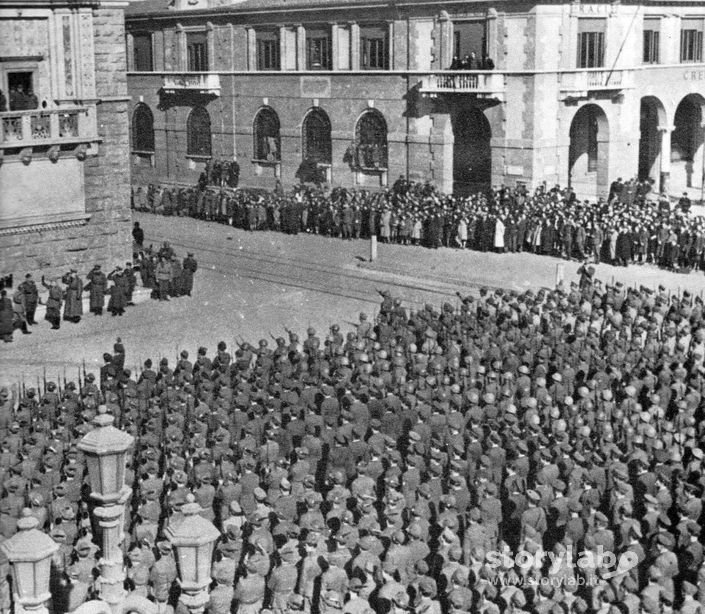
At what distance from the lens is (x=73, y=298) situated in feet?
89.6

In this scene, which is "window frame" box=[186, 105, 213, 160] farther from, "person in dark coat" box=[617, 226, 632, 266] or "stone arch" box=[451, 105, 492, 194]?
"person in dark coat" box=[617, 226, 632, 266]

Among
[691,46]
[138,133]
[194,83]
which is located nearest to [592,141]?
[691,46]

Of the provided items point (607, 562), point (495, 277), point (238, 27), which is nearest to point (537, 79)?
point (495, 277)

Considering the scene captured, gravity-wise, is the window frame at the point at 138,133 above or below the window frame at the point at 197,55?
below

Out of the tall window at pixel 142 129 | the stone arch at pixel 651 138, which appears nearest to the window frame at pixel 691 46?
the stone arch at pixel 651 138

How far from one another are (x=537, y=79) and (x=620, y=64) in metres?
4.81

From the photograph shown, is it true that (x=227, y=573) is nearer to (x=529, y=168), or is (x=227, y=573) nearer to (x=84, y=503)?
(x=84, y=503)

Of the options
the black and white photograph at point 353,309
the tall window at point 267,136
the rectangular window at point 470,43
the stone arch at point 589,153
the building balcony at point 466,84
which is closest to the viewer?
the black and white photograph at point 353,309

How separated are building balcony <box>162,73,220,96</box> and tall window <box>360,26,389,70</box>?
28.2 feet

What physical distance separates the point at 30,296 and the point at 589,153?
25.3 metres

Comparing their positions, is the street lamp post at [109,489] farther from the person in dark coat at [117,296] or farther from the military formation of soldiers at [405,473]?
the person in dark coat at [117,296]

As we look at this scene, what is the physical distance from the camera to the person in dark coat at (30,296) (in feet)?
88.2

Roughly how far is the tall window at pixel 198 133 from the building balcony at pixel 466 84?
44.1 ft

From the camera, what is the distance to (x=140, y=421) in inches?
679
